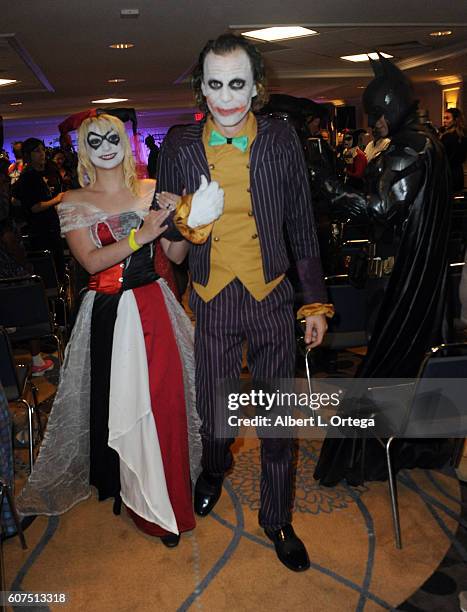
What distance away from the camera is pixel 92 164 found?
2.45 meters

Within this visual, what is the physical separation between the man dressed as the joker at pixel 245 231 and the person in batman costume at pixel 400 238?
54 centimetres

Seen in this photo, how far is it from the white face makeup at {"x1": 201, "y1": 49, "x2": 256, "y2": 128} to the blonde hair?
484 mm

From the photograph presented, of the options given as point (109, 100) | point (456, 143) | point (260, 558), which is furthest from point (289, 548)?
point (109, 100)

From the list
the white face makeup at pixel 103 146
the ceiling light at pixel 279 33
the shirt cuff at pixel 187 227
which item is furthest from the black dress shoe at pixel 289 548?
the ceiling light at pixel 279 33

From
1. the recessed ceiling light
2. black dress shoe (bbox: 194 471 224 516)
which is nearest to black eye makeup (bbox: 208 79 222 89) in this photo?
black dress shoe (bbox: 194 471 224 516)

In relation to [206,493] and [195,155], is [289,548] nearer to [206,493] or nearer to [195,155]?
[206,493]

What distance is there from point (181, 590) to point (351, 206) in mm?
1634

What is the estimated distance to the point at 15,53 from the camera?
699cm

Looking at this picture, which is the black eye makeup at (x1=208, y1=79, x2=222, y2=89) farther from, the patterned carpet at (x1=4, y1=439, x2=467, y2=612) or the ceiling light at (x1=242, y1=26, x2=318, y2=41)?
the ceiling light at (x1=242, y1=26, x2=318, y2=41)

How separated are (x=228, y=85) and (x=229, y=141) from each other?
0.17 meters

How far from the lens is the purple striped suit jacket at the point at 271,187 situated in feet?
6.85

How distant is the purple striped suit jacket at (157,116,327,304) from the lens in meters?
2.09

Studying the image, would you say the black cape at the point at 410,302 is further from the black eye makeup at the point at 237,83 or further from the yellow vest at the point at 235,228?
the black eye makeup at the point at 237,83

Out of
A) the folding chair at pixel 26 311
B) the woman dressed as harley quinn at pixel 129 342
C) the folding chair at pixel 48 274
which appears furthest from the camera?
the folding chair at pixel 48 274
